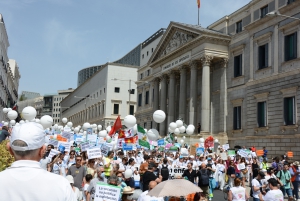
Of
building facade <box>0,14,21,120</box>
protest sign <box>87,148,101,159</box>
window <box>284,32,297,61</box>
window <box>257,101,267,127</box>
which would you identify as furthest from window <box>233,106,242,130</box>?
building facade <box>0,14,21,120</box>

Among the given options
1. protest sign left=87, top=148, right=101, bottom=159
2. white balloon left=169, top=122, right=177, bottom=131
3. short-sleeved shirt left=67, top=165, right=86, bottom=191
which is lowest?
short-sleeved shirt left=67, top=165, right=86, bottom=191

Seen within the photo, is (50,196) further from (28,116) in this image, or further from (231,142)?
(231,142)

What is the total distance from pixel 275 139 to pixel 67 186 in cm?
3038

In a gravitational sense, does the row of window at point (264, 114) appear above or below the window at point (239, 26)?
below

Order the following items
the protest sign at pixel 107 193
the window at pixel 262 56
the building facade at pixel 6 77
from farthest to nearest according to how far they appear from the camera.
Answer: the building facade at pixel 6 77 < the window at pixel 262 56 < the protest sign at pixel 107 193

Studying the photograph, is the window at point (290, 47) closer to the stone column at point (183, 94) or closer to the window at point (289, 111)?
the window at point (289, 111)

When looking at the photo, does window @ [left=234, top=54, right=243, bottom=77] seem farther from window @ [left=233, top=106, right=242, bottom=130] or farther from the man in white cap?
the man in white cap

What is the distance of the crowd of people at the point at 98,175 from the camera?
8.58 feet

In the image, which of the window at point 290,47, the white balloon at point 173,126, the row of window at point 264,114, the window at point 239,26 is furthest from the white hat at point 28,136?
the window at point 239,26

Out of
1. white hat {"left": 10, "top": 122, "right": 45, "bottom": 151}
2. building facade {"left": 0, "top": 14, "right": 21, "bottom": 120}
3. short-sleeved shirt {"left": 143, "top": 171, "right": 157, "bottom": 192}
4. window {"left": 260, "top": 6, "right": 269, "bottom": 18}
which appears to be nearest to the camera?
white hat {"left": 10, "top": 122, "right": 45, "bottom": 151}

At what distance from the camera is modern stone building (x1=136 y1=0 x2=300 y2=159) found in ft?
99.2

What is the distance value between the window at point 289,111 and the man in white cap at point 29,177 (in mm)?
28757

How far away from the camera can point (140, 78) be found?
215 feet

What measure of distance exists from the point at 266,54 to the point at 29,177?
3310 cm
